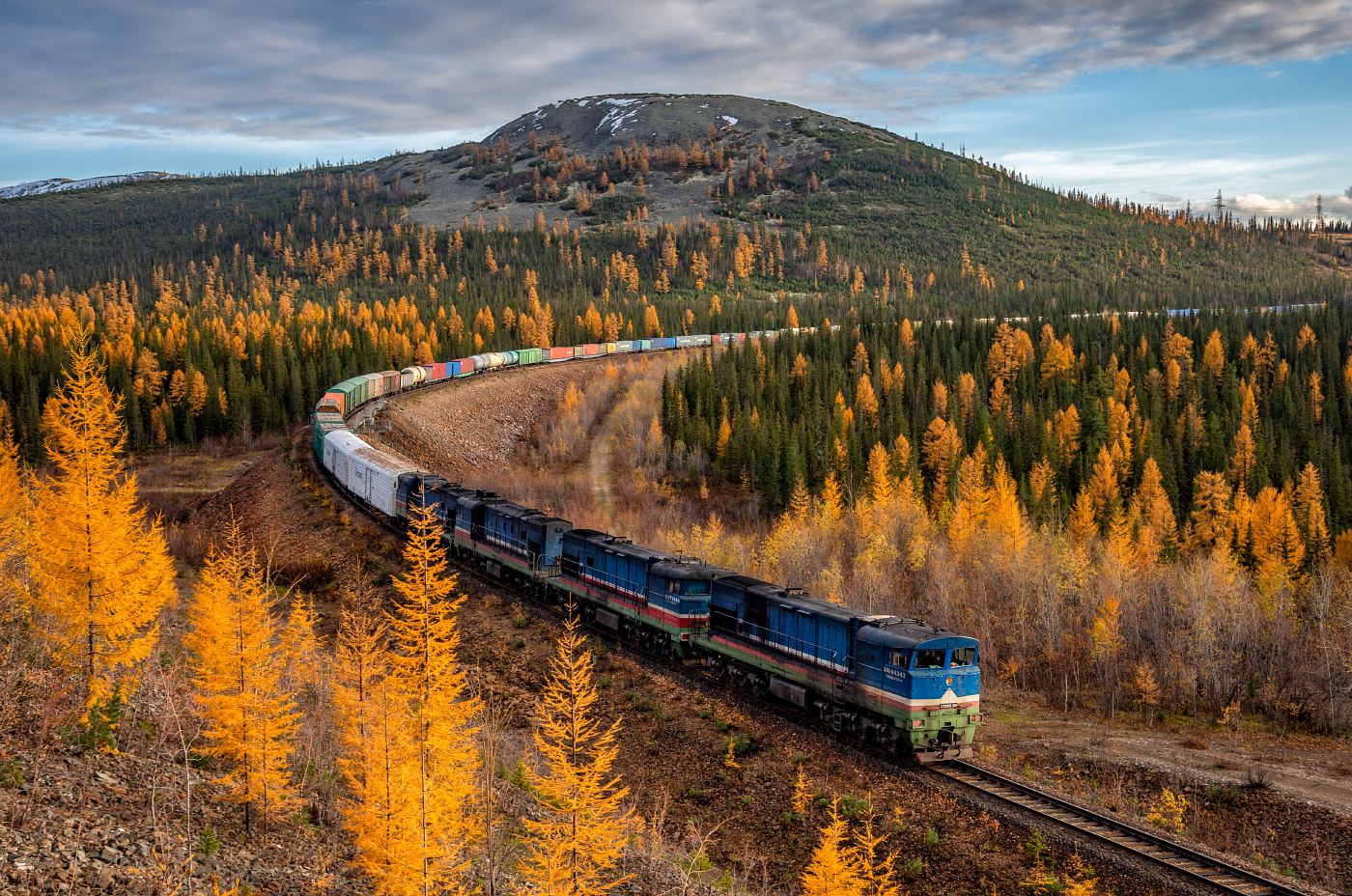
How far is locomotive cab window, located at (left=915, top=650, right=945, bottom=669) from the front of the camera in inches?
1071

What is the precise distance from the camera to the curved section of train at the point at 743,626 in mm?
27766

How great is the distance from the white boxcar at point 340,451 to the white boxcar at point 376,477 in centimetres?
125

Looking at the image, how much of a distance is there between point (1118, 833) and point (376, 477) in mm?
46886

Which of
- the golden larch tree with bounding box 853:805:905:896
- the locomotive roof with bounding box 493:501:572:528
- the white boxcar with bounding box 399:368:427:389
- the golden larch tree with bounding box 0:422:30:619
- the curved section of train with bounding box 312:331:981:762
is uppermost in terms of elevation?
the white boxcar with bounding box 399:368:427:389

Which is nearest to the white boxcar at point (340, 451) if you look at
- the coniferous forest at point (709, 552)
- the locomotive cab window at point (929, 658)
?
the coniferous forest at point (709, 552)

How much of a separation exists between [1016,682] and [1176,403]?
4550 inches

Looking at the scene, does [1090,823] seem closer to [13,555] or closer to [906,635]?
[906,635]

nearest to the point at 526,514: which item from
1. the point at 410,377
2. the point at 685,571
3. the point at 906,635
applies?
the point at 685,571

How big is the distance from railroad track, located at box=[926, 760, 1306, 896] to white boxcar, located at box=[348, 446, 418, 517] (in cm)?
3866

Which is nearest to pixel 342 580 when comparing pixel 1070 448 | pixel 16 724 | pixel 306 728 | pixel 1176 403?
pixel 306 728

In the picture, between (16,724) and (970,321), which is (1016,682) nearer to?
(16,724)

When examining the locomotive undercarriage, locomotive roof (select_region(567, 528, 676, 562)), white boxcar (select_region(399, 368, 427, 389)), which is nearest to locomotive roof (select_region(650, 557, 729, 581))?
locomotive roof (select_region(567, 528, 676, 562))

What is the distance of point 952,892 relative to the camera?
2280 centimetres

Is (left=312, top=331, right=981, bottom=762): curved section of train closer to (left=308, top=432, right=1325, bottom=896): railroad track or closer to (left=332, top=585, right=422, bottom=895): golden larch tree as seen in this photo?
(left=308, top=432, right=1325, bottom=896): railroad track
